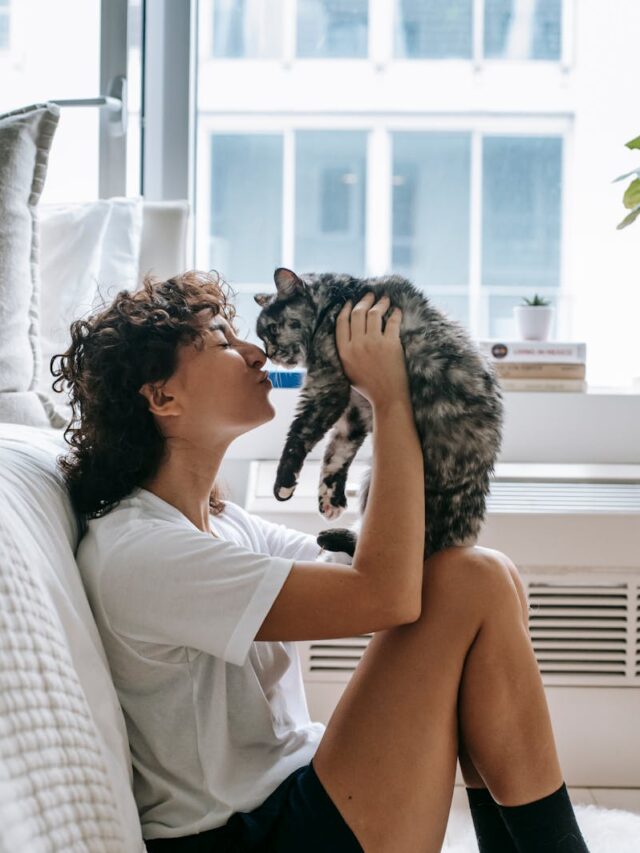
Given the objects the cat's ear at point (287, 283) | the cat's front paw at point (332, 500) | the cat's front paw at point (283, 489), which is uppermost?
the cat's ear at point (287, 283)

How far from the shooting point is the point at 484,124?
2682mm

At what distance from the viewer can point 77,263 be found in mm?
1784

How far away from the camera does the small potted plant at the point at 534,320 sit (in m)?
2.34

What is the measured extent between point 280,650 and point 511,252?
5.84ft

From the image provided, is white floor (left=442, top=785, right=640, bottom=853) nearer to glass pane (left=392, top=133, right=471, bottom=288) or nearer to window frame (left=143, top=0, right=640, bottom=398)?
window frame (left=143, top=0, right=640, bottom=398)

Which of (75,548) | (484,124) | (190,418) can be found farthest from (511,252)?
(75,548)

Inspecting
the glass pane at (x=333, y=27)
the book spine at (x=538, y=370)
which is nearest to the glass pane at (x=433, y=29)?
the glass pane at (x=333, y=27)

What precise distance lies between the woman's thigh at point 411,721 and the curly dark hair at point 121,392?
41 cm

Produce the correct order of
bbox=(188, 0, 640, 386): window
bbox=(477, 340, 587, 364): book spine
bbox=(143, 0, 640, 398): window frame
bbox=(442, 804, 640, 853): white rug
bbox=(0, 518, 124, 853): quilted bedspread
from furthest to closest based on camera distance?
bbox=(188, 0, 640, 386): window → bbox=(143, 0, 640, 398): window frame → bbox=(477, 340, 587, 364): book spine → bbox=(442, 804, 640, 853): white rug → bbox=(0, 518, 124, 853): quilted bedspread

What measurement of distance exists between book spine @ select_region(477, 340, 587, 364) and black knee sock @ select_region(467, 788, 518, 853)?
4.13 ft

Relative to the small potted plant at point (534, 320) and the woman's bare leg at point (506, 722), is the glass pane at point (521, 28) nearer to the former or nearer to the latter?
the small potted plant at point (534, 320)

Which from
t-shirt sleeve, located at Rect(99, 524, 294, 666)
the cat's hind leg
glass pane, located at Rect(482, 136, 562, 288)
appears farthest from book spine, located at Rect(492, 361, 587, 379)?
t-shirt sleeve, located at Rect(99, 524, 294, 666)

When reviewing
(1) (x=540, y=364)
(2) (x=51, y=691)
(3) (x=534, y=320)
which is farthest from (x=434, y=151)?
(2) (x=51, y=691)

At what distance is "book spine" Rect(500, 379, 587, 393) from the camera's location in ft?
7.59
